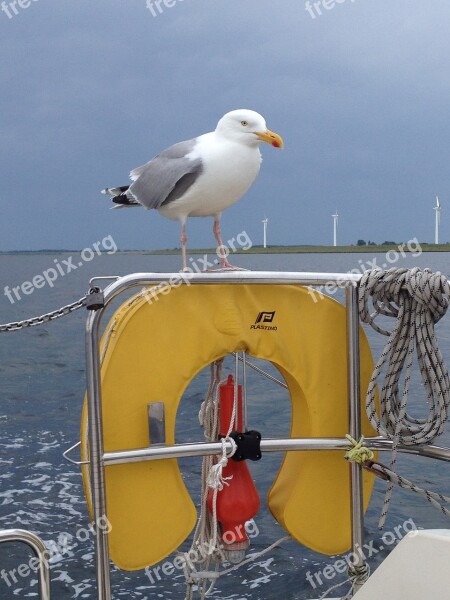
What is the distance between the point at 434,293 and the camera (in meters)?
2.16

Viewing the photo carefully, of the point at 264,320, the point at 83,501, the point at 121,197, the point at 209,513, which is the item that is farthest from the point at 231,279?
the point at 83,501

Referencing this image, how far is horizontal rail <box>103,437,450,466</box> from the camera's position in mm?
2133

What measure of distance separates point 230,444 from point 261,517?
3869mm

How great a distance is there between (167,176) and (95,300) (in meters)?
0.53

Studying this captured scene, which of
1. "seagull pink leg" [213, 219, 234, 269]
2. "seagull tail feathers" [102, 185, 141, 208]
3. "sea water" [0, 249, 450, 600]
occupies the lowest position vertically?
"sea water" [0, 249, 450, 600]

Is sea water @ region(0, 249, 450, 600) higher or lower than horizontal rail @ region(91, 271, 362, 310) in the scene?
lower

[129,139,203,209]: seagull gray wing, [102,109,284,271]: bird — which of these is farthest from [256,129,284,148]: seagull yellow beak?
[129,139,203,209]: seagull gray wing

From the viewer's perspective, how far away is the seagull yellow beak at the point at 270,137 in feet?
7.59

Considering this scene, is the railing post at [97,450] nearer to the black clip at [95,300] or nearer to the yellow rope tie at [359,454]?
the black clip at [95,300]

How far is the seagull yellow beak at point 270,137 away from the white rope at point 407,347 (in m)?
0.48

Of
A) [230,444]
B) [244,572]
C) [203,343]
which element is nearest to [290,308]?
[203,343]

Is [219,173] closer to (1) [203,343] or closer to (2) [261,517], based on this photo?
(1) [203,343]

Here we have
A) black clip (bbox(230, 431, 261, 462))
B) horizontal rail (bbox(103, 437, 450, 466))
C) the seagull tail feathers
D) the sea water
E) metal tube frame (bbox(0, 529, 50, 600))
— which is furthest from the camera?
the sea water

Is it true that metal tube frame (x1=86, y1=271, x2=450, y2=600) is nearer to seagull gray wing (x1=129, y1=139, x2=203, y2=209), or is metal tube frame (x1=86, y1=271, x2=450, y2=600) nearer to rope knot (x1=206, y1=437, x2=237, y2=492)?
rope knot (x1=206, y1=437, x2=237, y2=492)
